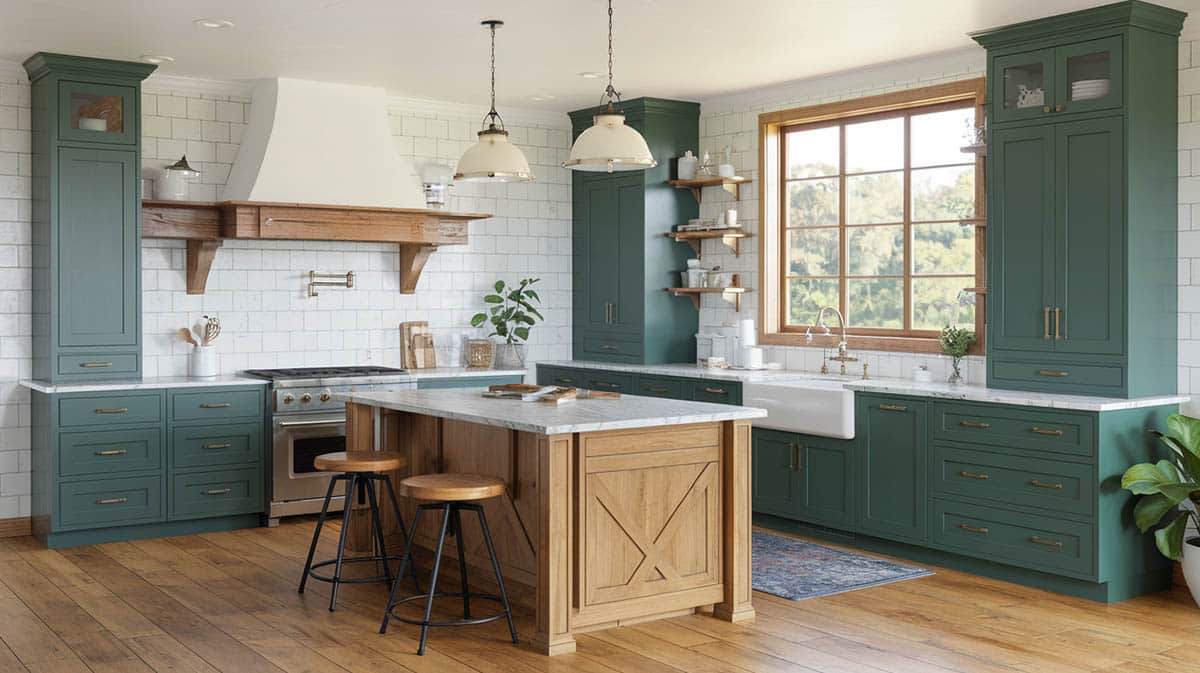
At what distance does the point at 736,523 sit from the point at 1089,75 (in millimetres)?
2699

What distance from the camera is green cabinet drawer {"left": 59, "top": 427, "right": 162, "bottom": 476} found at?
6.55 metres

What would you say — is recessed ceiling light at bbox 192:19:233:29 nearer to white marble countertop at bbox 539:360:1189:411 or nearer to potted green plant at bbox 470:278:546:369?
potted green plant at bbox 470:278:546:369

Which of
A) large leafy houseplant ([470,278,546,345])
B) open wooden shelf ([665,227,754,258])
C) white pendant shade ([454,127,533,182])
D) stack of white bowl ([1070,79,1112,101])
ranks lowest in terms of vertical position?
large leafy houseplant ([470,278,546,345])

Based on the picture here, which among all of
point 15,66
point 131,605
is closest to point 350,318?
point 15,66

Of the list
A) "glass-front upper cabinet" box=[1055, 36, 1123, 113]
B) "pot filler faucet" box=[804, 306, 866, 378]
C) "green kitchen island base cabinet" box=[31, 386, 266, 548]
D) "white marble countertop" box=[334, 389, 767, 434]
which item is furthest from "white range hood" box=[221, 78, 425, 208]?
"glass-front upper cabinet" box=[1055, 36, 1123, 113]

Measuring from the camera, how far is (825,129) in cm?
761

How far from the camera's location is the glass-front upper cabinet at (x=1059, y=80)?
18.1ft

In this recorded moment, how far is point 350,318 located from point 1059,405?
14.9 ft

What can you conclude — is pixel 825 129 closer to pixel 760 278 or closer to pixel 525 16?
pixel 760 278

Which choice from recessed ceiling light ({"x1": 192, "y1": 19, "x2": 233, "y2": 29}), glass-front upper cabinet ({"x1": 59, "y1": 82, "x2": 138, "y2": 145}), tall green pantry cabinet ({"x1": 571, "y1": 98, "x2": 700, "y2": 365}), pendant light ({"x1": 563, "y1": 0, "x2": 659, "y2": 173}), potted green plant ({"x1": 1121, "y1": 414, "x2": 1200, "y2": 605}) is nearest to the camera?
pendant light ({"x1": 563, "y1": 0, "x2": 659, "y2": 173})

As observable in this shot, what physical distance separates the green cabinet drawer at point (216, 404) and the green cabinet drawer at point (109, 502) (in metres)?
0.40

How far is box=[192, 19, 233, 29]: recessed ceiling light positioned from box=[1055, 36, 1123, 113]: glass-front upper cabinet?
3.97 m

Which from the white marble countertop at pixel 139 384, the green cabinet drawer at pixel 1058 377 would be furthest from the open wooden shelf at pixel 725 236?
the white marble countertop at pixel 139 384

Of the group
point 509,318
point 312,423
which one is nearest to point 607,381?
point 509,318
